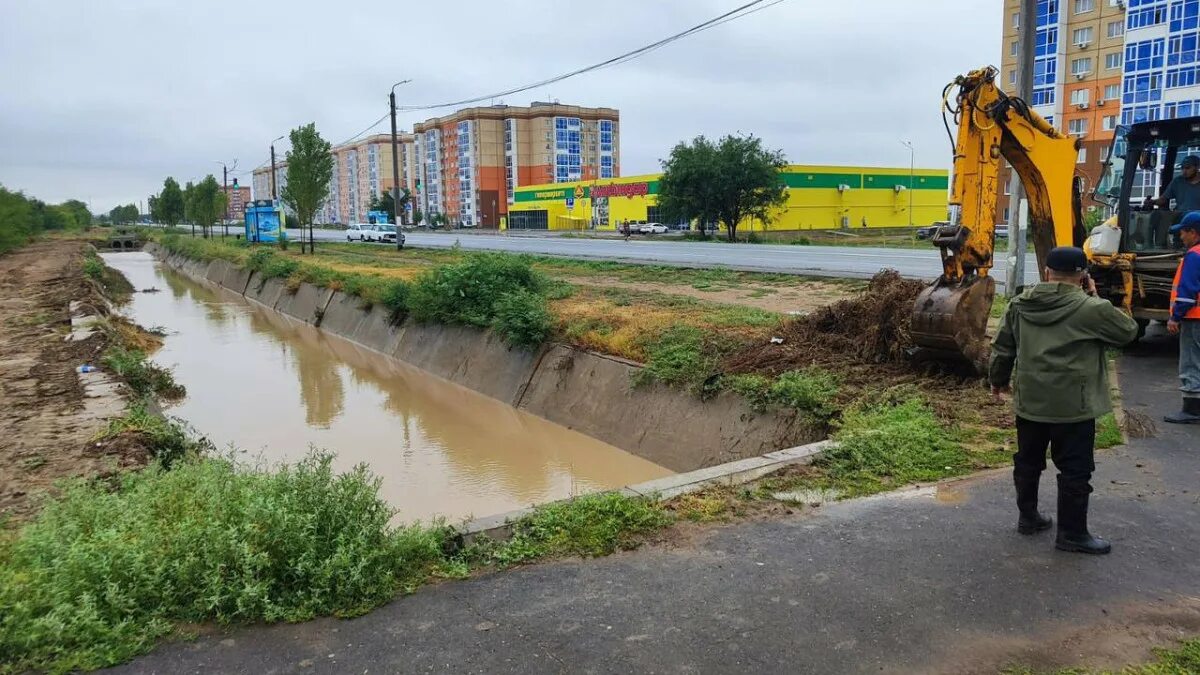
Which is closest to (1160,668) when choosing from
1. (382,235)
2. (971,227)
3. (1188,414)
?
(1188,414)

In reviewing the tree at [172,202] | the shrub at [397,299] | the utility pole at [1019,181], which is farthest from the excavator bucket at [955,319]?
the tree at [172,202]

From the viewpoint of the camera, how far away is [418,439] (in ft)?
38.9

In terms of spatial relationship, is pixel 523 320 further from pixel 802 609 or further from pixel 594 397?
pixel 802 609

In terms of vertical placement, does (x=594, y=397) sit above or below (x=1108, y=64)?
below

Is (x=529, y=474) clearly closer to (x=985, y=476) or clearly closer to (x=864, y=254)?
(x=985, y=476)

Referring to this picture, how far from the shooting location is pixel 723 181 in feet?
168

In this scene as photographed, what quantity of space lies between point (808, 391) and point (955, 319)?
160 cm

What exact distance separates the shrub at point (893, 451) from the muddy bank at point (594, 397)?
1.04m

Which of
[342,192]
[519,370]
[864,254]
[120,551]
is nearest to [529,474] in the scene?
[519,370]

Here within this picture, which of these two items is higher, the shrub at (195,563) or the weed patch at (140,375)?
the shrub at (195,563)

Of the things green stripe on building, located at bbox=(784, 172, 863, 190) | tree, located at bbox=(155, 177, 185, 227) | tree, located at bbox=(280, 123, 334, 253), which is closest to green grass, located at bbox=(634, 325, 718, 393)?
tree, located at bbox=(280, 123, 334, 253)

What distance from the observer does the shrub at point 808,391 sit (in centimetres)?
828

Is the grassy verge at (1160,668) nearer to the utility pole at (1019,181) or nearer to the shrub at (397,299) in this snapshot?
the utility pole at (1019,181)

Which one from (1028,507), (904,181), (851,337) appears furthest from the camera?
(904,181)
